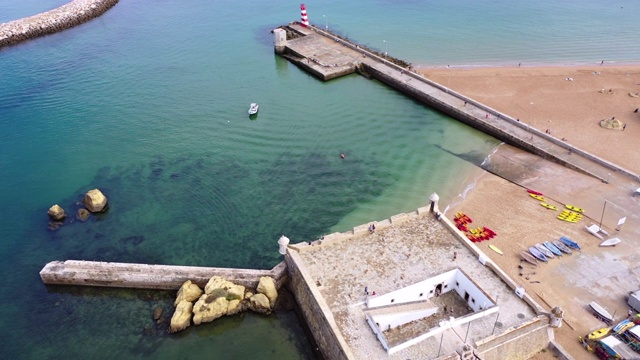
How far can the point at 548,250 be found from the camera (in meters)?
33.4

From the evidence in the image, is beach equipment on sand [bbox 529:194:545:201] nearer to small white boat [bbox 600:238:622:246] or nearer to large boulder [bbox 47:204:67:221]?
small white boat [bbox 600:238:622:246]

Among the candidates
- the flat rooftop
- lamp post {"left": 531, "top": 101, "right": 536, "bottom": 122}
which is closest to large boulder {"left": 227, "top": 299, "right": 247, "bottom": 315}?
the flat rooftop

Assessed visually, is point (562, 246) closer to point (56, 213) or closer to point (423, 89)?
point (423, 89)

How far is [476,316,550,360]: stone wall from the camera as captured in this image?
24.6 meters

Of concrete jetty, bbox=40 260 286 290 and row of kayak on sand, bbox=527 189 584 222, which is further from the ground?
row of kayak on sand, bbox=527 189 584 222

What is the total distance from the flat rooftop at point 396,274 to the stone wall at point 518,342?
0.51 meters

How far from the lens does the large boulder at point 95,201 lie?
40312 mm

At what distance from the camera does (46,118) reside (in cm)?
5550

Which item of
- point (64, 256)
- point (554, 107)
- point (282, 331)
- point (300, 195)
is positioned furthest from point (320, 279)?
point (554, 107)

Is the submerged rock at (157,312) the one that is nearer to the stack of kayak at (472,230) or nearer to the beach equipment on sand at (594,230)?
the stack of kayak at (472,230)

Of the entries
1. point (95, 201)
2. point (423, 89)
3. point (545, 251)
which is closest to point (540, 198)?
point (545, 251)

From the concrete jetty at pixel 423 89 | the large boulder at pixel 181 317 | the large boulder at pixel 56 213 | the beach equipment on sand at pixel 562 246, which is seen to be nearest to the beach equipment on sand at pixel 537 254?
the beach equipment on sand at pixel 562 246

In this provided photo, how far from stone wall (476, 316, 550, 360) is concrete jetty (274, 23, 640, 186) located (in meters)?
21.8

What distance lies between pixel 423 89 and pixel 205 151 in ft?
97.4
